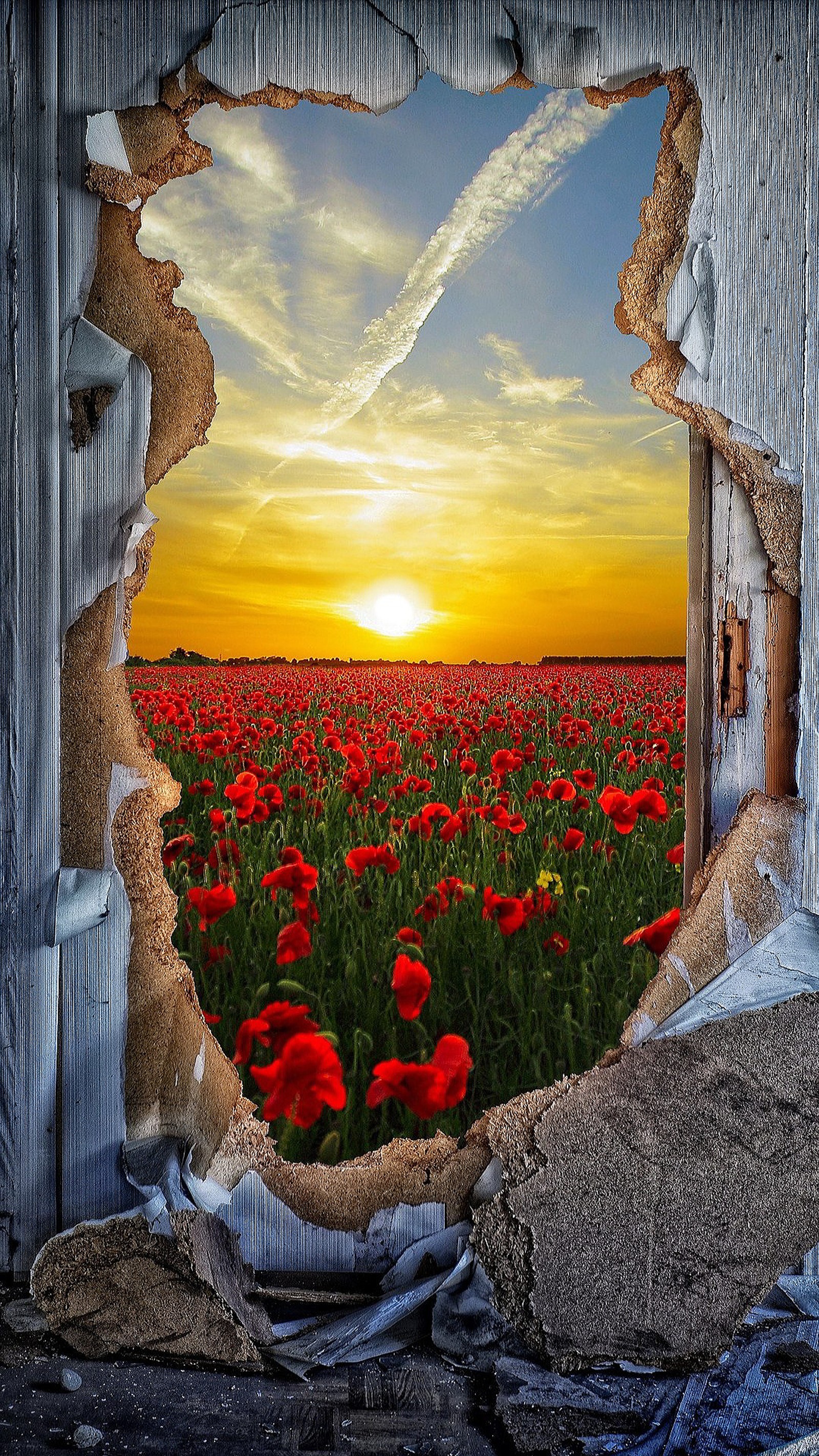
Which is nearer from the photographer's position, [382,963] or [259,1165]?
[259,1165]

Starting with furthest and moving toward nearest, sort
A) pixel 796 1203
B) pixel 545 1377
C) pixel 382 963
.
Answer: pixel 382 963 < pixel 796 1203 < pixel 545 1377

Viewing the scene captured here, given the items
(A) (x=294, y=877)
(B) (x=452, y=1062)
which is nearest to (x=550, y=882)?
(A) (x=294, y=877)

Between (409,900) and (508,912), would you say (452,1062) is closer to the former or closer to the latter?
(508,912)

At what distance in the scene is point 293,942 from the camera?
1.83 m

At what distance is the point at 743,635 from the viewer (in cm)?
144

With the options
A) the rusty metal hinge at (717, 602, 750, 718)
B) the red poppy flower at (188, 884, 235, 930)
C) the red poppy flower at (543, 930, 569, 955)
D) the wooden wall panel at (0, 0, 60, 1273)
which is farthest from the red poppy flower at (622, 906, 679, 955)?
the wooden wall panel at (0, 0, 60, 1273)

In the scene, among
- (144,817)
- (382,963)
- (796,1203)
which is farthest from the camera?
(382,963)

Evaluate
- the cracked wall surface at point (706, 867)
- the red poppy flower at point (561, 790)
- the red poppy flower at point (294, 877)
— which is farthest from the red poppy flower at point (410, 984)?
the red poppy flower at point (561, 790)

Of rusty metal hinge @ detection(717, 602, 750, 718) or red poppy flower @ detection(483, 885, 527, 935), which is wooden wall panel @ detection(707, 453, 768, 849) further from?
red poppy flower @ detection(483, 885, 527, 935)

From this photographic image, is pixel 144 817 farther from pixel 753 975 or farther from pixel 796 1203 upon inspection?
pixel 796 1203

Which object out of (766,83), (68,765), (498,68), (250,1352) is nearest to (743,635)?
(766,83)

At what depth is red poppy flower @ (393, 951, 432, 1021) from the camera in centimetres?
160

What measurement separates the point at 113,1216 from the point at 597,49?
193 centimetres

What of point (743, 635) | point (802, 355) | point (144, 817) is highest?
point (802, 355)
